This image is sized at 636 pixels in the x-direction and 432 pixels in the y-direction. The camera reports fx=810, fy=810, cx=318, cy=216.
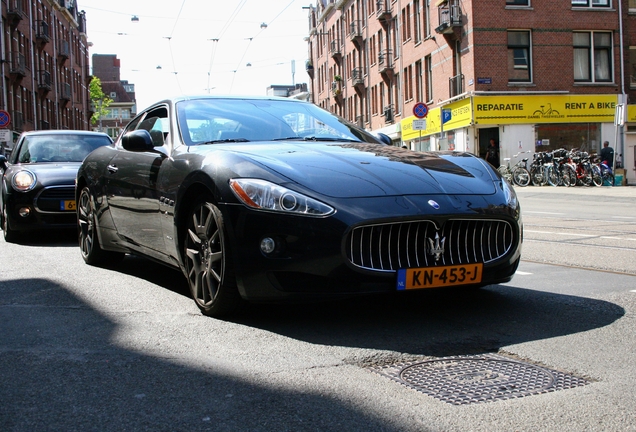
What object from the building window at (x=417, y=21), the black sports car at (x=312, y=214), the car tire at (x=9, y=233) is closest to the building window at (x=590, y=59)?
the building window at (x=417, y=21)

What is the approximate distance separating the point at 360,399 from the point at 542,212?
12.9m

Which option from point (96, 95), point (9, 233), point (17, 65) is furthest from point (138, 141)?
point (96, 95)

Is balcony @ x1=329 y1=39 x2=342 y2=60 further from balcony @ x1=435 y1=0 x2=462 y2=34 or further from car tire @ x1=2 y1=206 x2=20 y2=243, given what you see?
car tire @ x1=2 y1=206 x2=20 y2=243

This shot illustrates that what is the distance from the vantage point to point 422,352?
155 inches

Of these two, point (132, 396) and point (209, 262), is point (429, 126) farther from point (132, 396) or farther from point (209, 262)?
point (132, 396)

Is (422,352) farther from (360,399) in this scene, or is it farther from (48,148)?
(48,148)

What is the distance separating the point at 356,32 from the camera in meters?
55.2

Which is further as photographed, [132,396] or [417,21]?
[417,21]

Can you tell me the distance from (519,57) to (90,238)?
30115 millimetres

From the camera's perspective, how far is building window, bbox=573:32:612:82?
35.2 m

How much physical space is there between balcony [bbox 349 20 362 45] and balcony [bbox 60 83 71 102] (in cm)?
2413

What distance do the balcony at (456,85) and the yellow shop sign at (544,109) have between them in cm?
190

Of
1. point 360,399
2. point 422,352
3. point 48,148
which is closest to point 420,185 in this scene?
point 422,352

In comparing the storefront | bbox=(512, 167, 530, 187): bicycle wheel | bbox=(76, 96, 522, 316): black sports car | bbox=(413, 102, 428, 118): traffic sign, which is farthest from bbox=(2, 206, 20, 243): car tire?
the storefront
